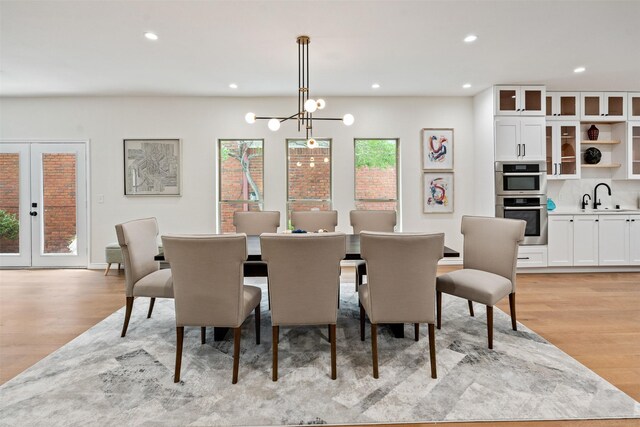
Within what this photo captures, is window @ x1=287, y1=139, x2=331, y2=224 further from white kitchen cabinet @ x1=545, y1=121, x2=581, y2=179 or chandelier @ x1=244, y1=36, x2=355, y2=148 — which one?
white kitchen cabinet @ x1=545, y1=121, x2=581, y2=179

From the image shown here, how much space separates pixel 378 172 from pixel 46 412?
15.2ft

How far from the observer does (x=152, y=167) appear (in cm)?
518

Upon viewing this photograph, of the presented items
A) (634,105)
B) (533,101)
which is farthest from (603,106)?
(533,101)

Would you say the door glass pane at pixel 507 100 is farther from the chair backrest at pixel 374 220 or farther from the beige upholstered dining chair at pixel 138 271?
the beige upholstered dining chair at pixel 138 271

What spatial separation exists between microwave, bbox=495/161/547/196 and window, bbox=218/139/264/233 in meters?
3.49

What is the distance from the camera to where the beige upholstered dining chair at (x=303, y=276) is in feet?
6.31

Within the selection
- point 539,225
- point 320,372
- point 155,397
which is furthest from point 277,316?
point 539,225

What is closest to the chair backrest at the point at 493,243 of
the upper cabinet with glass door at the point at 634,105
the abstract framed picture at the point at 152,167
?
the upper cabinet with glass door at the point at 634,105

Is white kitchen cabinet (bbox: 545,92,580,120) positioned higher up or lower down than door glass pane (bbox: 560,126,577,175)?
higher up

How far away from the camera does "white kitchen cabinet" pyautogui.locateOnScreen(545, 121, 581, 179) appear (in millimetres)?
4852

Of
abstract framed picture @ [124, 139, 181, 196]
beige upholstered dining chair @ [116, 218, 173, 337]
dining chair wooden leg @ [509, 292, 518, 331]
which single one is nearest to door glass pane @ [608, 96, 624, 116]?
dining chair wooden leg @ [509, 292, 518, 331]

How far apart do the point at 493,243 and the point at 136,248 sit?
2.91 metres

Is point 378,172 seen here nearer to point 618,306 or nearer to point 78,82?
point 618,306

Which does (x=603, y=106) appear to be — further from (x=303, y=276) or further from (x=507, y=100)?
(x=303, y=276)
